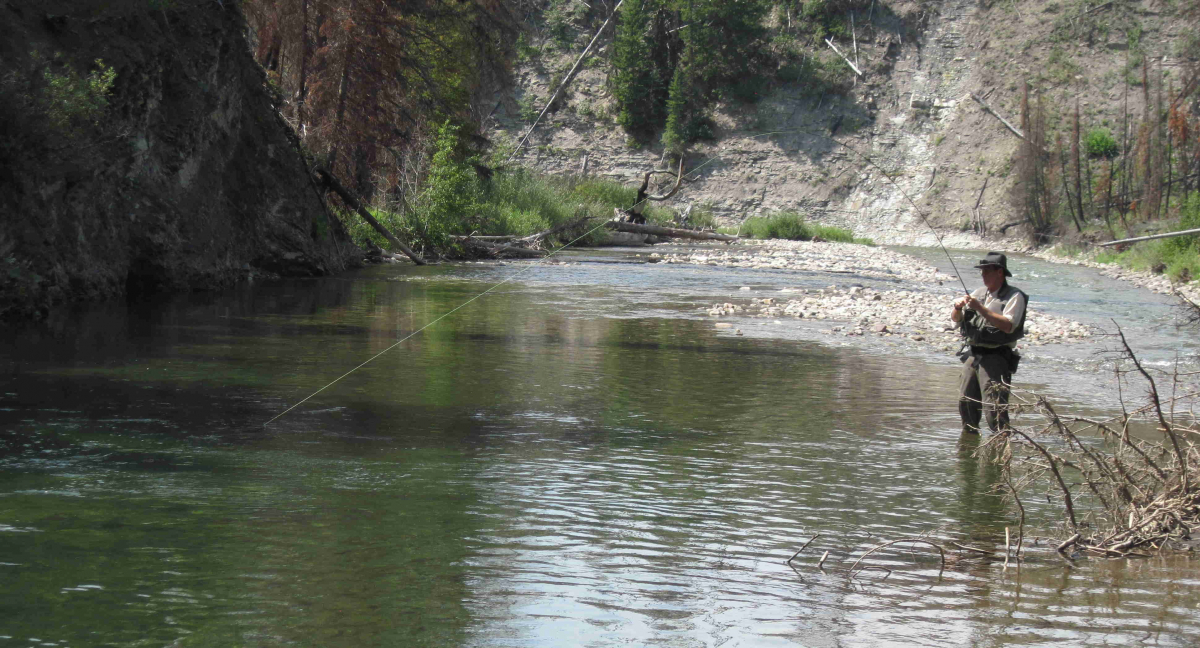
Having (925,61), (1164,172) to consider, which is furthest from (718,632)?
(925,61)

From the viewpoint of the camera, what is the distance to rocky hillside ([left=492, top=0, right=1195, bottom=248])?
52.4 m

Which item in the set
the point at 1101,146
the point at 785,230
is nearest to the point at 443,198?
the point at 785,230

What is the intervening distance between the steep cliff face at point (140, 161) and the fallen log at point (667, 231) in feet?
51.5

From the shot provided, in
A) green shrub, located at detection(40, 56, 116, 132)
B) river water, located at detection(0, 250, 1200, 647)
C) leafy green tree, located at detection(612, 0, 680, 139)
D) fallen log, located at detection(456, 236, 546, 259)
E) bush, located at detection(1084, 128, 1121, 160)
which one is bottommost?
river water, located at detection(0, 250, 1200, 647)

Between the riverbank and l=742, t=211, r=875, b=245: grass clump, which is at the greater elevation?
l=742, t=211, r=875, b=245: grass clump

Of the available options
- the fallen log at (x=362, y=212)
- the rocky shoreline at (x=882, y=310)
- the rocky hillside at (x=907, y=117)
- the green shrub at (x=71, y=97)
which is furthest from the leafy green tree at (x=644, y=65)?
the green shrub at (x=71, y=97)

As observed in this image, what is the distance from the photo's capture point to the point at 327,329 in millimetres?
13172

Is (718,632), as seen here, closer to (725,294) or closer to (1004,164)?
(725,294)

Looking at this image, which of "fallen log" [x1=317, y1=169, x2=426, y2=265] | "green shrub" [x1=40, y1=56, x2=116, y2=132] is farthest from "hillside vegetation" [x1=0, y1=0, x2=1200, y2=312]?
"fallen log" [x1=317, y1=169, x2=426, y2=265]

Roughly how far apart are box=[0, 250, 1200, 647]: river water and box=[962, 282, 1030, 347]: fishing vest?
0.66 meters

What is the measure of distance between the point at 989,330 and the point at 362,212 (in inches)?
723

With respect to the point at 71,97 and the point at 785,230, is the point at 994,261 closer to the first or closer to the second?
the point at 71,97

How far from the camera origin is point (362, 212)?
23.9m

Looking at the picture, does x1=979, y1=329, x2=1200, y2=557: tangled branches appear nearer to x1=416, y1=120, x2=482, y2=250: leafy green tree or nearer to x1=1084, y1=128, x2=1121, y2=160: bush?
x1=416, y1=120, x2=482, y2=250: leafy green tree
